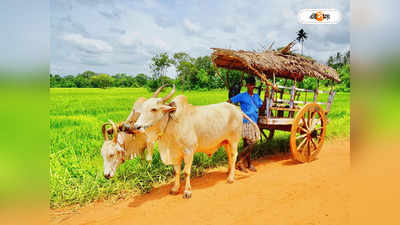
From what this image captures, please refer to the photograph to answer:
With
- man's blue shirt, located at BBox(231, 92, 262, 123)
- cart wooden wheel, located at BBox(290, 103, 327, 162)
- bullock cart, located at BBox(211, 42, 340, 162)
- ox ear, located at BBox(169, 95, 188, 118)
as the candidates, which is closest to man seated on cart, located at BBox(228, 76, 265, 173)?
man's blue shirt, located at BBox(231, 92, 262, 123)

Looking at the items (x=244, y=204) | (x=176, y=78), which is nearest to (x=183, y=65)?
(x=176, y=78)

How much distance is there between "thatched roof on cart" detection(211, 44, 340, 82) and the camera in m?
4.36

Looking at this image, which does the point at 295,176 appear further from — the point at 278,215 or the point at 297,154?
the point at 278,215

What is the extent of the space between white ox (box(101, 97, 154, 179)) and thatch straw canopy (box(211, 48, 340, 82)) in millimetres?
1940

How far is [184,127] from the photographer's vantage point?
3.57m

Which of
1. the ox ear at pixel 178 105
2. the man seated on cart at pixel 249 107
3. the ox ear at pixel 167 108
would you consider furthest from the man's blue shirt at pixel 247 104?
the ox ear at pixel 167 108

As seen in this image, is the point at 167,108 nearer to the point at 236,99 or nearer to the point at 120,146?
the point at 120,146

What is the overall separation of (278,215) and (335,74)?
451cm

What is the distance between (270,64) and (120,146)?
3269mm

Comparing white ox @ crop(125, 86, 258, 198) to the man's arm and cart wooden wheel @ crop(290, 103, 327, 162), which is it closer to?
the man's arm

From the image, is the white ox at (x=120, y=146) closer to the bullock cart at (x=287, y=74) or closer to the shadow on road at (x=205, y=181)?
the shadow on road at (x=205, y=181)

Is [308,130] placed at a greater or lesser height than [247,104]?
lesser
